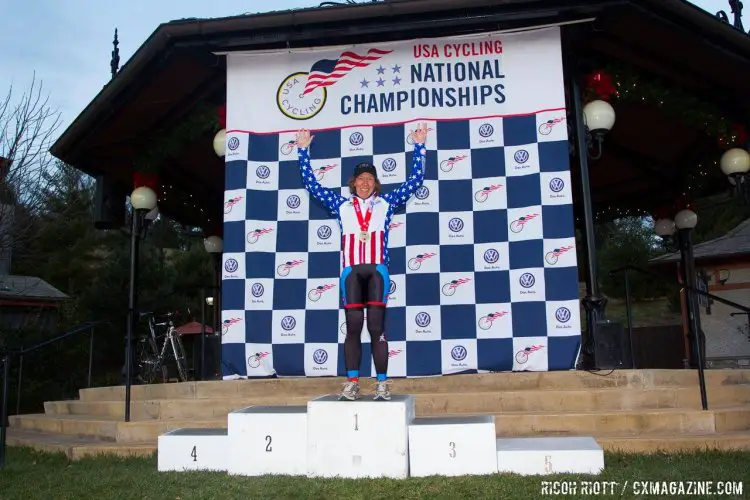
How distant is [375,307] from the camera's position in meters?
4.53

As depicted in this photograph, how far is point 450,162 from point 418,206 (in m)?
0.55

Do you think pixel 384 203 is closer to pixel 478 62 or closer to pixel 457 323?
pixel 457 323

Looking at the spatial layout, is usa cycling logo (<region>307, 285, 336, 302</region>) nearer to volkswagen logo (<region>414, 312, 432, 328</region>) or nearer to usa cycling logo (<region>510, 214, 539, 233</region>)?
volkswagen logo (<region>414, 312, 432, 328</region>)

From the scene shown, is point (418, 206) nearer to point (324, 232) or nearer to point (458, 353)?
point (324, 232)

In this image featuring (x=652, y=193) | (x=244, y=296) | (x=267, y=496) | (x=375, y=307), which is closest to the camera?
(x=267, y=496)

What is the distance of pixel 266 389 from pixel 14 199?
20.5 ft

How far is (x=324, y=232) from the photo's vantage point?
6.16m

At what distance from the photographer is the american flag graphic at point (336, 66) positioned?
6.51 metres

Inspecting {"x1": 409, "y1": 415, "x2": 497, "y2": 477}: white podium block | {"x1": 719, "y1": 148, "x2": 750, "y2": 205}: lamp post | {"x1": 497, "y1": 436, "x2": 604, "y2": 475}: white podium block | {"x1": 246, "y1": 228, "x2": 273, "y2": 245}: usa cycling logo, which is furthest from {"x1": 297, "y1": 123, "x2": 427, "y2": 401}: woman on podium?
{"x1": 719, "y1": 148, "x2": 750, "y2": 205}: lamp post

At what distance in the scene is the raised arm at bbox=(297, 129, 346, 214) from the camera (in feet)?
17.1

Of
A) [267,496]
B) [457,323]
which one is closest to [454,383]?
[457,323]

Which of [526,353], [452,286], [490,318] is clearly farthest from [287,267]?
[526,353]

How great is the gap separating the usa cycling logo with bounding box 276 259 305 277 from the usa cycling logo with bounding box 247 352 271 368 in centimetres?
79

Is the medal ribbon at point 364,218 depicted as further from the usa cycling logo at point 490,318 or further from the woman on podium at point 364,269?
the usa cycling logo at point 490,318
